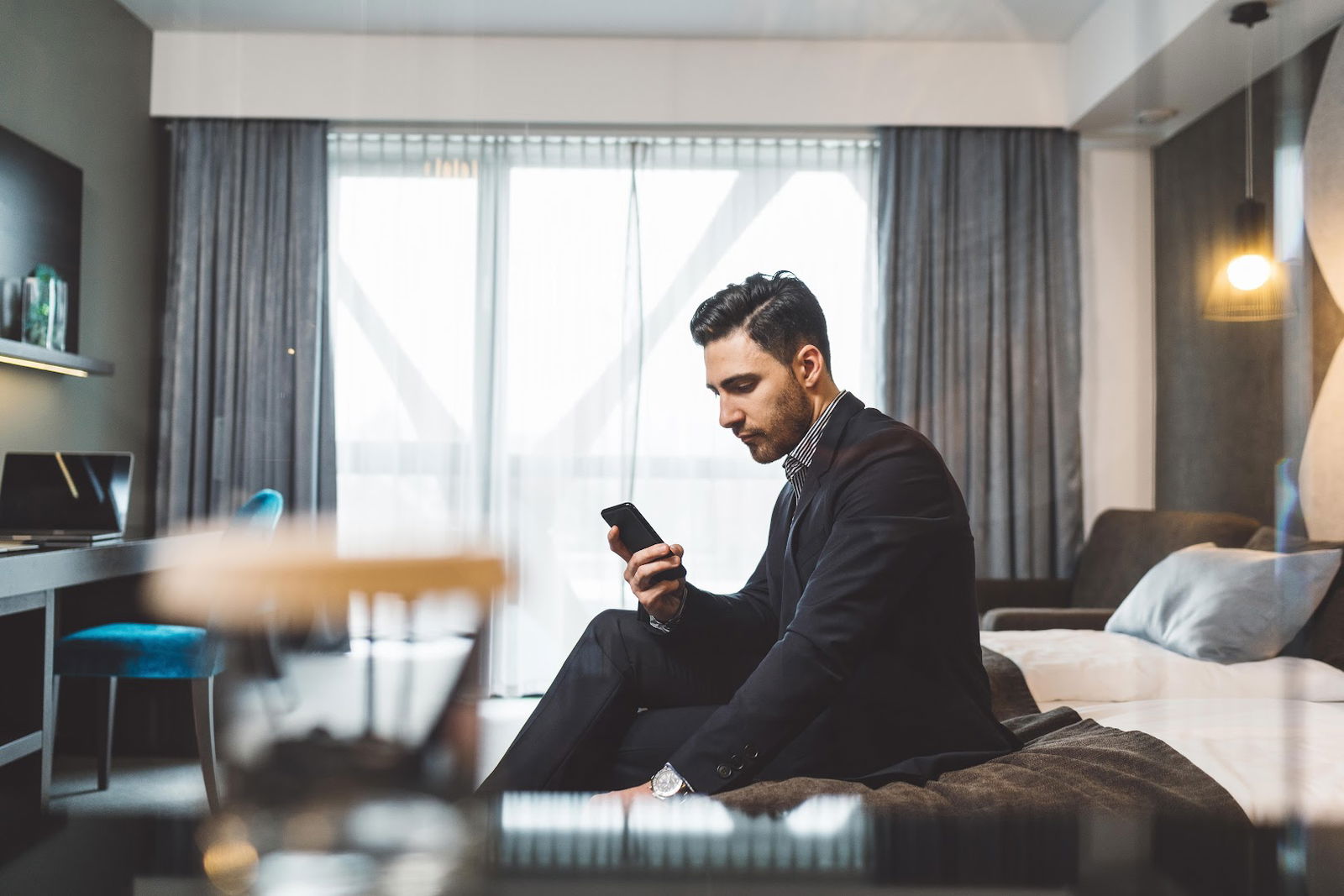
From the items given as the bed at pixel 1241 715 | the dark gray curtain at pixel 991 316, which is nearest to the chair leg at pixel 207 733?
the dark gray curtain at pixel 991 316

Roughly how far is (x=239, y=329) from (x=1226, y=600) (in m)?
0.91

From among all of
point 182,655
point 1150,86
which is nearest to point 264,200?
point 182,655

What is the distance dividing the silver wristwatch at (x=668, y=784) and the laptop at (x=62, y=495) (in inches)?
15.4

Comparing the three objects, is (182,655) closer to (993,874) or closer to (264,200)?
(264,200)

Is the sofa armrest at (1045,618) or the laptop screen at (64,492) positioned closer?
the laptop screen at (64,492)

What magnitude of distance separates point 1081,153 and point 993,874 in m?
0.46

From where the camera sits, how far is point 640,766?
65 centimetres

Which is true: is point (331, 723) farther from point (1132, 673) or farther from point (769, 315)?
point (1132, 673)

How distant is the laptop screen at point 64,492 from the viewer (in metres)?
0.43

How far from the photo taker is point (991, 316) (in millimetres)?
614

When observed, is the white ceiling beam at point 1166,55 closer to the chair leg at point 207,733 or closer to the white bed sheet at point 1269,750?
the white bed sheet at point 1269,750

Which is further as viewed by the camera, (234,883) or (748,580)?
(748,580)

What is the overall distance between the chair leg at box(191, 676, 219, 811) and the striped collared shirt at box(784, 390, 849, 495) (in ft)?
1.24

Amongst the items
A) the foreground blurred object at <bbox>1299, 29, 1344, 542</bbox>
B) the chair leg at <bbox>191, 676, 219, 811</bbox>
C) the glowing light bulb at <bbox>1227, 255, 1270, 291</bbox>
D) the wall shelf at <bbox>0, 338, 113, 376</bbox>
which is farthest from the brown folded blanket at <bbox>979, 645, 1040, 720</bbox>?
the wall shelf at <bbox>0, 338, 113, 376</bbox>
